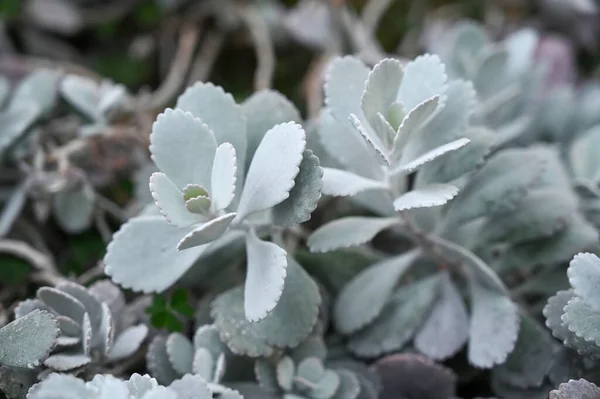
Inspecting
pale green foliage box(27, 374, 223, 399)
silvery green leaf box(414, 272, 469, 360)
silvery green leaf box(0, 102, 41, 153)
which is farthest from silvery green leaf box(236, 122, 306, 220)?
silvery green leaf box(0, 102, 41, 153)

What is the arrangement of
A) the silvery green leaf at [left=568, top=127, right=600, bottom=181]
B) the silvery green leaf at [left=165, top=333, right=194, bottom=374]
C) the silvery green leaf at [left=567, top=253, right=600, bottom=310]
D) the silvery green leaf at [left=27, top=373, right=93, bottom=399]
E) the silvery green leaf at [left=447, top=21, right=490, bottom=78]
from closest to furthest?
the silvery green leaf at [left=27, top=373, right=93, bottom=399] → the silvery green leaf at [left=567, top=253, right=600, bottom=310] → the silvery green leaf at [left=165, top=333, right=194, bottom=374] → the silvery green leaf at [left=568, top=127, right=600, bottom=181] → the silvery green leaf at [left=447, top=21, right=490, bottom=78]

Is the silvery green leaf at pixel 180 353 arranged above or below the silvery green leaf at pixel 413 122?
below

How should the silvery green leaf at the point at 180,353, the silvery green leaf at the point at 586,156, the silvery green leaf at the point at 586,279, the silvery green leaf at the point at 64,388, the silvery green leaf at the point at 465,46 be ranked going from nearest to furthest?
the silvery green leaf at the point at 64,388
the silvery green leaf at the point at 586,279
the silvery green leaf at the point at 180,353
the silvery green leaf at the point at 586,156
the silvery green leaf at the point at 465,46

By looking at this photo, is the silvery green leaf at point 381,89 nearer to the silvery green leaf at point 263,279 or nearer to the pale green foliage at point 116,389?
the silvery green leaf at point 263,279

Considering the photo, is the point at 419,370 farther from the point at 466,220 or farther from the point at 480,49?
the point at 480,49

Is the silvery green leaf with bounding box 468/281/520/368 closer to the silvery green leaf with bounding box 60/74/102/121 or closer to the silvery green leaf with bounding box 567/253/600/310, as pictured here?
the silvery green leaf with bounding box 567/253/600/310

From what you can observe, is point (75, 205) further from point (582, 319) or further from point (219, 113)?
point (582, 319)

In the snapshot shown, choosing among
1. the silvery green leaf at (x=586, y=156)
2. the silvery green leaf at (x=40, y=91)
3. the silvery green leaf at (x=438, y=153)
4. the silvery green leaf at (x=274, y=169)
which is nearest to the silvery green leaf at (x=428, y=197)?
the silvery green leaf at (x=438, y=153)
